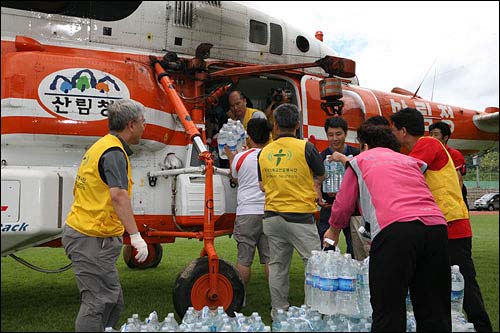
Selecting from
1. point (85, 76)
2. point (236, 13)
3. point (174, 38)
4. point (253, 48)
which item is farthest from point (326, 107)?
point (85, 76)

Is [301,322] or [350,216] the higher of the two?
[350,216]

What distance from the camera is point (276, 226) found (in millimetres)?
3943

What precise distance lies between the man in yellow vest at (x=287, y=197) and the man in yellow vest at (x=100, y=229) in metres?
1.28

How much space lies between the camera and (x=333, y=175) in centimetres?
507

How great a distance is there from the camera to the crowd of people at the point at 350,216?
2.64 meters

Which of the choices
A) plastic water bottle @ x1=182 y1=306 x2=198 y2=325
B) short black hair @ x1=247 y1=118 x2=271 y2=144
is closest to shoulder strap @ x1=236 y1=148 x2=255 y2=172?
short black hair @ x1=247 y1=118 x2=271 y2=144

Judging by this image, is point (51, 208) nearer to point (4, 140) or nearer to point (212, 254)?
point (4, 140)

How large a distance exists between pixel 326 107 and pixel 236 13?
156 cm

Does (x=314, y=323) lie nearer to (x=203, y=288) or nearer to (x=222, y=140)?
(x=203, y=288)

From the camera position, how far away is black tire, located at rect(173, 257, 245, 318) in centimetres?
434

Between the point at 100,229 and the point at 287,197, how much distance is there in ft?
5.10

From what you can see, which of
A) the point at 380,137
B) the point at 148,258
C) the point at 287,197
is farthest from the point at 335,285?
the point at 148,258

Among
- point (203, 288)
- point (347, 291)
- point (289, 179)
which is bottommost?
point (203, 288)

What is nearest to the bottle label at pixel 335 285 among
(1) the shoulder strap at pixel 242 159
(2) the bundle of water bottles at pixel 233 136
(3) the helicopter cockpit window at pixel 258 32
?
(1) the shoulder strap at pixel 242 159
